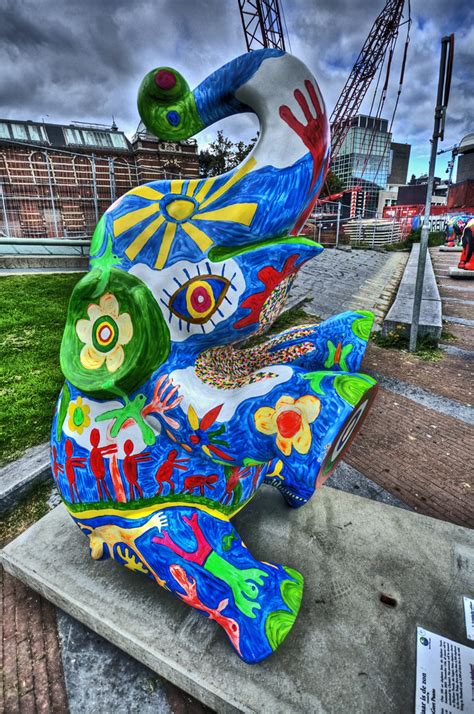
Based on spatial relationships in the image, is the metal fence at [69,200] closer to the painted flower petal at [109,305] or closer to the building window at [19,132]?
the building window at [19,132]

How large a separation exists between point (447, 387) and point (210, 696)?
13.9 feet

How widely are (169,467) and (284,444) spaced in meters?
0.47

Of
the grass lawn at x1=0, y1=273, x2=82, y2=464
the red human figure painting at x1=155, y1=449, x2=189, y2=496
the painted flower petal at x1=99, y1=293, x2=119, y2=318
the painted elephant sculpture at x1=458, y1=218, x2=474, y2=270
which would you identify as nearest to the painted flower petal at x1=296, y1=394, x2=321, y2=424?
the red human figure painting at x1=155, y1=449, x2=189, y2=496

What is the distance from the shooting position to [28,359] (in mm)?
4930

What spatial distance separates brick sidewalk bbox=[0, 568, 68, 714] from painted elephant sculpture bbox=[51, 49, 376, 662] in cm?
58

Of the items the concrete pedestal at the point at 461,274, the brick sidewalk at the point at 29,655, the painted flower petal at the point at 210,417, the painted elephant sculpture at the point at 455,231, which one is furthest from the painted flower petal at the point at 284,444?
the painted elephant sculpture at the point at 455,231

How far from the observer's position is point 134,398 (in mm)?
1374

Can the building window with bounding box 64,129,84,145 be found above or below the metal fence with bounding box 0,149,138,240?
above

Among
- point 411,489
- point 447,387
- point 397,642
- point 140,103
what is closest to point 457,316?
point 447,387

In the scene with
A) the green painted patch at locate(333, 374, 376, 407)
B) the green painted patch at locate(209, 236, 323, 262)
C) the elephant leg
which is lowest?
the elephant leg

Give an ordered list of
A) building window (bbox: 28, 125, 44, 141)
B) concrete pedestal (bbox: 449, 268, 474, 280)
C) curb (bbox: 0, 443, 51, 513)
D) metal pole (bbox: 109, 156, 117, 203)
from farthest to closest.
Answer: building window (bbox: 28, 125, 44, 141)
concrete pedestal (bbox: 449, 268, 474, 280)
metal pole (bbox: 109, 156, 117, 203)
curb (bbox: 0, 443, 51, 513)

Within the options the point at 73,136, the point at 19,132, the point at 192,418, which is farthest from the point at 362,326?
the point at 19,132

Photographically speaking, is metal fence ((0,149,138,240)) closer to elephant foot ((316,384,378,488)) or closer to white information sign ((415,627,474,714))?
elephant foot ((316,384,378,488))

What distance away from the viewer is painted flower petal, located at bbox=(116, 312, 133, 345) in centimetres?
127
